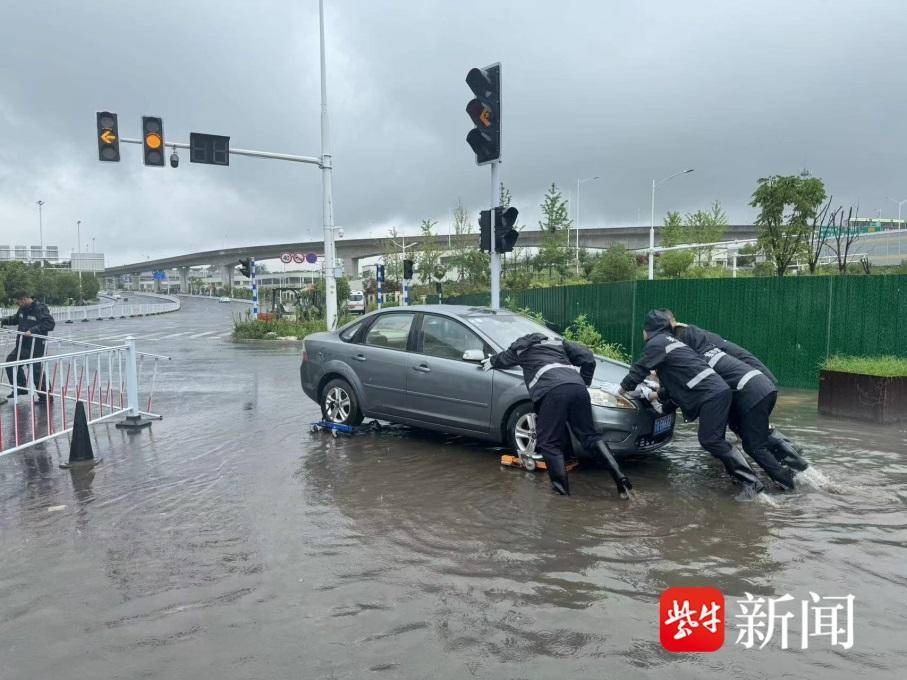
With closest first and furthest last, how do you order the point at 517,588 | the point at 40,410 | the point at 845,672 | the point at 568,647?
1. the point at 845,672
2. the point at 568,647
3. the point at 517,588
4. the point at 40,410

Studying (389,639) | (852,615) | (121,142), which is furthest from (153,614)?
(121,142)

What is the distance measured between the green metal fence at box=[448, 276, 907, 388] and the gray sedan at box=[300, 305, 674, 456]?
18.4 feet

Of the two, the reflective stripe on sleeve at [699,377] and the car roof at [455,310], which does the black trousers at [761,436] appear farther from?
the car roof at [455,310]

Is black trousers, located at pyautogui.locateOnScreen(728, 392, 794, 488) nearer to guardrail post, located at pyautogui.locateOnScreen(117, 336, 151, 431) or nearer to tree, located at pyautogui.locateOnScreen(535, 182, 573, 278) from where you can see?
guardrail post, located at pyautogui.locateOnScreen(117, 336, 151, 431)

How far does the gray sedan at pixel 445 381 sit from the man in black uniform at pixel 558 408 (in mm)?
501

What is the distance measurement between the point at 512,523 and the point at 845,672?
7.71ft

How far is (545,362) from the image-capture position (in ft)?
18.9

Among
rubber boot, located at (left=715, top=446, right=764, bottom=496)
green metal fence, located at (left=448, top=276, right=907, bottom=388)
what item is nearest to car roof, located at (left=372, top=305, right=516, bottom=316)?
rubber boot, located at (left=715, top=446, right=764, bottom=496)

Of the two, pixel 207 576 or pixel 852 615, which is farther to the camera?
pixel 207 576

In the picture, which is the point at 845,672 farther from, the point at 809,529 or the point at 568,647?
the point at 809,529

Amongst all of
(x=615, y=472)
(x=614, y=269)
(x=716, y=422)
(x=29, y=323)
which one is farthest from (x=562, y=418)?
(x=614, y=269)

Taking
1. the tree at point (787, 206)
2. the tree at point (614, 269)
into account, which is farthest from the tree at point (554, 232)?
the tree at point (787, 206)

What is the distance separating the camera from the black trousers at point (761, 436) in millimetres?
5652

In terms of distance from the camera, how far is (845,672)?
10.1 feet
